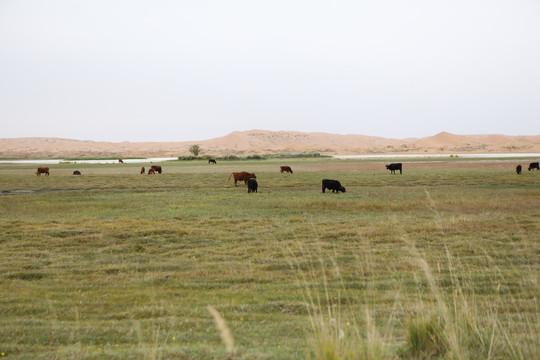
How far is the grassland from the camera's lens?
534 cm

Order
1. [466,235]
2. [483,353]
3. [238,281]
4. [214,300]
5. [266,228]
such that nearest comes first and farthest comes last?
1. [483,353]
2. [214,300]
3. [238,281]
4. [466,235]
5. [266,228]

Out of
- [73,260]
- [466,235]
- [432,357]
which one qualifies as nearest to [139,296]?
[73,260]

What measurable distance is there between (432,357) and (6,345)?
17.2 ft

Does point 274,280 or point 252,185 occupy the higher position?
point 252,185

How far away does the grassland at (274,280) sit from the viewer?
5340mm

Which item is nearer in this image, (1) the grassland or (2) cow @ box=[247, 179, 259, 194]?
(1) the grassland

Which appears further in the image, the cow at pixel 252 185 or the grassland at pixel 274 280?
the cow at pixel 252 185

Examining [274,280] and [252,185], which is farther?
[252,185]

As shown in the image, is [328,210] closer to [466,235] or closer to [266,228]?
[266,228]

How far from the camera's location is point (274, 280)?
9383 millimetres

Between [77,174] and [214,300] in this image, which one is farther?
[77,174]

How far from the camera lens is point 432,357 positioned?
507cm

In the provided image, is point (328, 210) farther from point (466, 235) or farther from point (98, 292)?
point (98, 292)

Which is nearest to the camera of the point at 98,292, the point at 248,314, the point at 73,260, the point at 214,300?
the point at 248,314
